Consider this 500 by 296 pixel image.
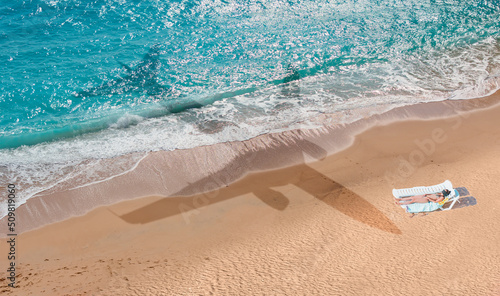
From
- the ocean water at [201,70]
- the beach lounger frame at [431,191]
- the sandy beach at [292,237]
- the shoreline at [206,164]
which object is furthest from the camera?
the ocean water at [201,70]

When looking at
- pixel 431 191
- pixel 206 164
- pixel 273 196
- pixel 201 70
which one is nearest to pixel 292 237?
pixel 273 196

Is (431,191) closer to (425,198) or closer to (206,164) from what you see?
(425,198)

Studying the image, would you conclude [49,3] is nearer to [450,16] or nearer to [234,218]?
[234,218]

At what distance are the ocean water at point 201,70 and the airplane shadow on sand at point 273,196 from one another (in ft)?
5.75

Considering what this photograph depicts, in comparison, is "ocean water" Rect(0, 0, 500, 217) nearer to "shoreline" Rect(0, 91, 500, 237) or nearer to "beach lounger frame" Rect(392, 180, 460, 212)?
"shoreline" Rect(0, 91, 500, 237)

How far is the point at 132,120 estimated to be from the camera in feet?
40.4

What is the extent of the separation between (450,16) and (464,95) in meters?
7.04

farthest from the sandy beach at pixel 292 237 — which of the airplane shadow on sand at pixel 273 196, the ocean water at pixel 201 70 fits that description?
the ocean water at pixel 201 70

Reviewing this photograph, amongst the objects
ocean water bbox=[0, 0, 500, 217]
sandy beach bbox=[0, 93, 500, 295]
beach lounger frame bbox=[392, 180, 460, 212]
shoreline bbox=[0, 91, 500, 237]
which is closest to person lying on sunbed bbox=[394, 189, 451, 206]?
beach lounger frame bbox=[392, 180, 460, 212]

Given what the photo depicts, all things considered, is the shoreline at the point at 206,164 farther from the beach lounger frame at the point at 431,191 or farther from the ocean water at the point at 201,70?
the beach lounger frame at the point at 431,191

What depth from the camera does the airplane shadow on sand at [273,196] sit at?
897cm

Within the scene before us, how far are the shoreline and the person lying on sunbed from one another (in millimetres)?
2519

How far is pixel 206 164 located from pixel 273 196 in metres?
2.27

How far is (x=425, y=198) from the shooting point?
9086mm
